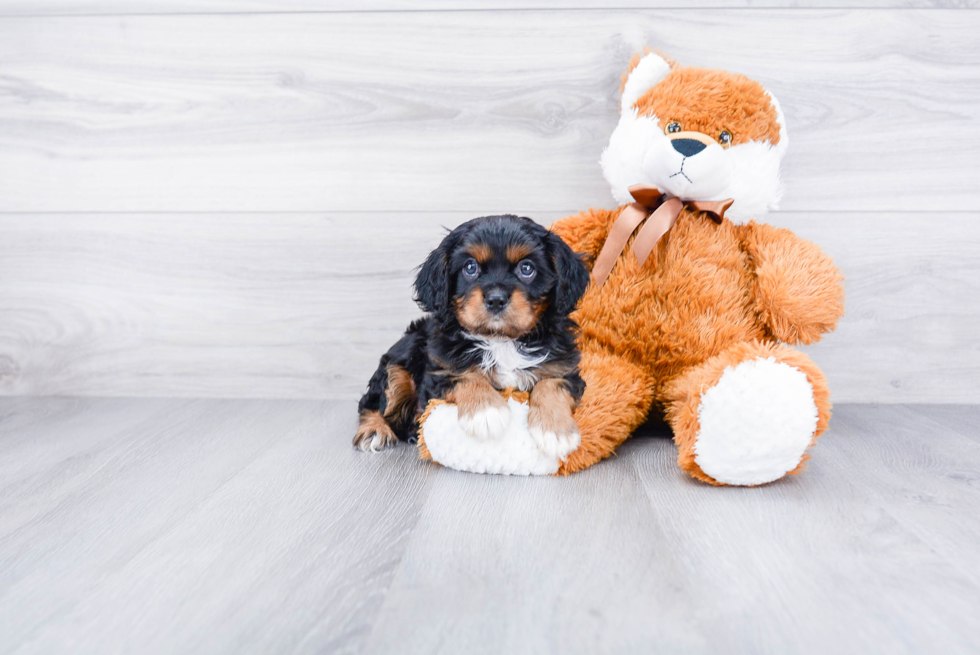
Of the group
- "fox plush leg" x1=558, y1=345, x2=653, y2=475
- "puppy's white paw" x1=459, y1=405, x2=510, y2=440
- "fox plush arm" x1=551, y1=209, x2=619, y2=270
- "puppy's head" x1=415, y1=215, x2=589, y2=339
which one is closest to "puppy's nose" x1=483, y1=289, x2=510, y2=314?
"puppy's head" x1=415, y1=215, x2=589, y2=339

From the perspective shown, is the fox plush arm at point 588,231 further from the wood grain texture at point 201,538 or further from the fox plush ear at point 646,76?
the wood grain texture at point 201,538

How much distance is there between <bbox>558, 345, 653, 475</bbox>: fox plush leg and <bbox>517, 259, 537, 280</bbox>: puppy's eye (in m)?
0.32

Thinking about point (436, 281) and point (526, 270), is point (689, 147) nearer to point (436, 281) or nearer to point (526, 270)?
point (526, 270)

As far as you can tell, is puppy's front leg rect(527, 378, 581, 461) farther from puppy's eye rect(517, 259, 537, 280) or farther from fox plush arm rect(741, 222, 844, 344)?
fox plush arm rect(741, 222, 844, 344)

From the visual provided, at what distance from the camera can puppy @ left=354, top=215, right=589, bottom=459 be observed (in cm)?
152

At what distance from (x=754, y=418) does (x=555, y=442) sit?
1.37 feet

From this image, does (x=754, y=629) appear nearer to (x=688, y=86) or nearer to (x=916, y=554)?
(x=916, y=554)

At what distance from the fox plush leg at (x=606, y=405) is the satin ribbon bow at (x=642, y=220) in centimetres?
23

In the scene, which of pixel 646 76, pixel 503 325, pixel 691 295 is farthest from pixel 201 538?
pixel 646 76

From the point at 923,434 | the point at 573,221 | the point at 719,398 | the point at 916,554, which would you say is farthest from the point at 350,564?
the point at 923,434

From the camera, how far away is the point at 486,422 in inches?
59.7

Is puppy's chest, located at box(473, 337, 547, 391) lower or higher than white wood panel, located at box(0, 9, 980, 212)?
lower

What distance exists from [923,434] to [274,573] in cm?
173

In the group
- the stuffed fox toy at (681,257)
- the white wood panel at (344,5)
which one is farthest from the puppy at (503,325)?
the white wood panel at (344,5)
